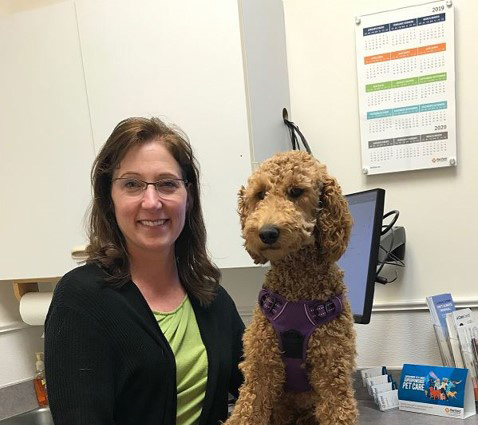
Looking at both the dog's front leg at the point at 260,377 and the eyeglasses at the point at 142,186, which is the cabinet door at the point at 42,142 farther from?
the dog's front leg at the point at 260,377

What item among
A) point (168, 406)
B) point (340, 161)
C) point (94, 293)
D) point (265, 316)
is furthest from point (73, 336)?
point (340, 161)

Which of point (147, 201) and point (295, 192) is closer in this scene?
point (295, 192)

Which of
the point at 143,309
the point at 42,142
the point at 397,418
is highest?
the point at 42,142

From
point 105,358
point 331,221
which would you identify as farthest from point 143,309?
point 331,221

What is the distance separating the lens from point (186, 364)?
3.52ft

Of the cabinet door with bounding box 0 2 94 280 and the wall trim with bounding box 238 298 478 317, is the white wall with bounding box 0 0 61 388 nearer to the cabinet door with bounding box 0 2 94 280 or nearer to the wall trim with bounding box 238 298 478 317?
the cabinet door with bounding box 0 2 94 280

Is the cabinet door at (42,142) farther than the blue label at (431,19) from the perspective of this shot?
Yes

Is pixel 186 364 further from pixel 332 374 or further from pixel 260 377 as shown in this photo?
pixel 332 374

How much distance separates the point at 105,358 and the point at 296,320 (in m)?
0.39

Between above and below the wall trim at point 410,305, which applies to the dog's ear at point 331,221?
above

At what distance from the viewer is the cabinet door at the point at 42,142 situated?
5.16 feet

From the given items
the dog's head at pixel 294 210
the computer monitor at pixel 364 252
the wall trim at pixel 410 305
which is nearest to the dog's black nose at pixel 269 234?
the dog's head at pixel 294 210

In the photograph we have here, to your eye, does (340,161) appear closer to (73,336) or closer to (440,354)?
(440,354)

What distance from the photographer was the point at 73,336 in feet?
3.11
